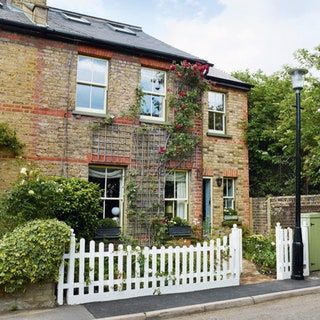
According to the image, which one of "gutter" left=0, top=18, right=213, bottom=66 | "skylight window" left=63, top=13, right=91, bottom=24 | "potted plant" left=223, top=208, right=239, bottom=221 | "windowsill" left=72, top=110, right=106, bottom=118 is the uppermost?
"skylight window" left=63, top=13, right=91, bottom=24

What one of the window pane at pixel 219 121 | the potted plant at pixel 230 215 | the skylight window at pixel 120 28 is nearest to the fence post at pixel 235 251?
the potted plant at pixel 230 215

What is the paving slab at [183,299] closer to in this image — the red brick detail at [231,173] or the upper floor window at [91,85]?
the red brick detail at [231,173]

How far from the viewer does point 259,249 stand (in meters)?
10.7

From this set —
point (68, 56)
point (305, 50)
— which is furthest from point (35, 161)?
point (305, 50)

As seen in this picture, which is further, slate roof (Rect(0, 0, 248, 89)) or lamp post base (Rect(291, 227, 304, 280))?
slate roof (Rect(0, 0, 248, 89))

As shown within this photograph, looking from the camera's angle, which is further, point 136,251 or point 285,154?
point 285,154

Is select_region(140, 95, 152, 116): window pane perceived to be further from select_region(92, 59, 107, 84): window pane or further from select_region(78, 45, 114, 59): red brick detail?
select_region(78, 45, 114, 59): red brick detail

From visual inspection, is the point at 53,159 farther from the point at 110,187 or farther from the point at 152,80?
the point at 152,80

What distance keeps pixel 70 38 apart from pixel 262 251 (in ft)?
25.8

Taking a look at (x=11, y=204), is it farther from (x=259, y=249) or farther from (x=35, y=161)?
(x=259, y=249)

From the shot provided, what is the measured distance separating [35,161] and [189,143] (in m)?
4.46

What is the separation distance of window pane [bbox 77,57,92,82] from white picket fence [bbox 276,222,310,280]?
251 inches

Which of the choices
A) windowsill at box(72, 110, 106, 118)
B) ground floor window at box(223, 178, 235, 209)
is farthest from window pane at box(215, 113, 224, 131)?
windowsill at box(72, 110, 106, 118)

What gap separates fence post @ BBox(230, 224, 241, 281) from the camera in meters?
8.10
